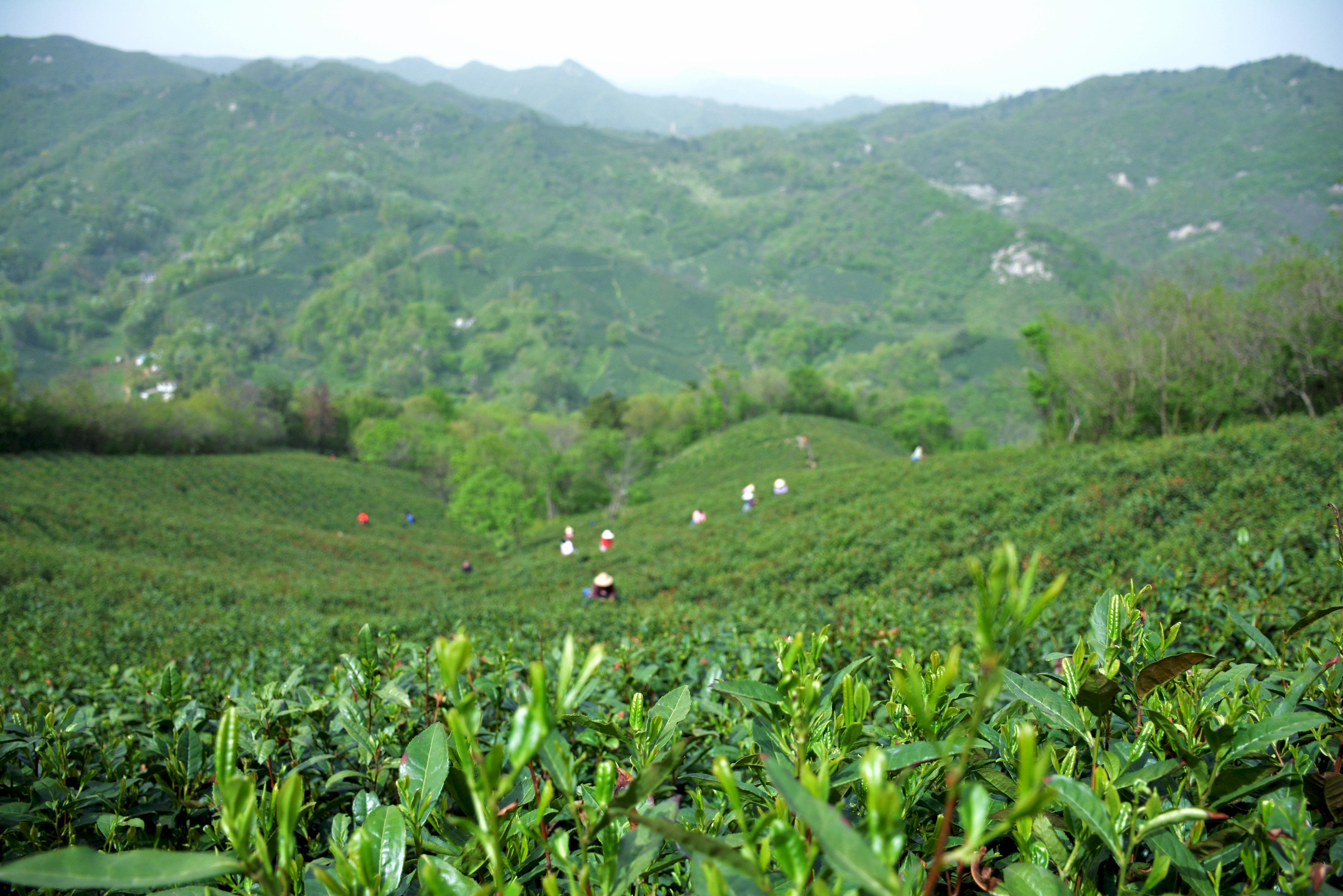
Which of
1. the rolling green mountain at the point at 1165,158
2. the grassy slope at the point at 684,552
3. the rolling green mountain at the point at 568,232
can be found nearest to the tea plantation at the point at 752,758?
the grassy slope at the point at 684,552

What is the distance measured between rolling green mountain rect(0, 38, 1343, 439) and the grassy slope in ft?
180

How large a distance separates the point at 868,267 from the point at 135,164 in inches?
6181

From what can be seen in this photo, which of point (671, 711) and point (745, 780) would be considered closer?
point (671, 711)

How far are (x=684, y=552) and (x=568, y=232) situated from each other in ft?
447

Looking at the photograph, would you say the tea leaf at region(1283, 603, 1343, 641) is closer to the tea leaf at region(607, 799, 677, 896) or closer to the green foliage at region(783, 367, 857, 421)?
the tea leaf at region(607, 799, 677, 896)

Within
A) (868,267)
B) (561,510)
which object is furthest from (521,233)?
(561,510)

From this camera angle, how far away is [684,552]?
54.0 feet

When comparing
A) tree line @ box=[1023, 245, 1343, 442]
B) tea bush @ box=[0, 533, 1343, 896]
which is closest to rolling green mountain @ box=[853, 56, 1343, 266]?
tree line @ box=[1023, 245, 1343, 442]

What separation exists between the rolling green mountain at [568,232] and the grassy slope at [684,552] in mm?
54778

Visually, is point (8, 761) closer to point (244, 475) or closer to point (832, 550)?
point (832, 550)

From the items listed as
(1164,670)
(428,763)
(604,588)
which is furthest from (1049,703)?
(604,588)

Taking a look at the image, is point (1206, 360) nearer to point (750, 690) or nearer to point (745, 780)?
point (745, 780)

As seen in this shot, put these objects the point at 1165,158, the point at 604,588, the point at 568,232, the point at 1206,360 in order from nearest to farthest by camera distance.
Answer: the point at 604,588, the point at 1206,360, the point at 568,232, the point at 1165,158

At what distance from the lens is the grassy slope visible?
7031 mm
